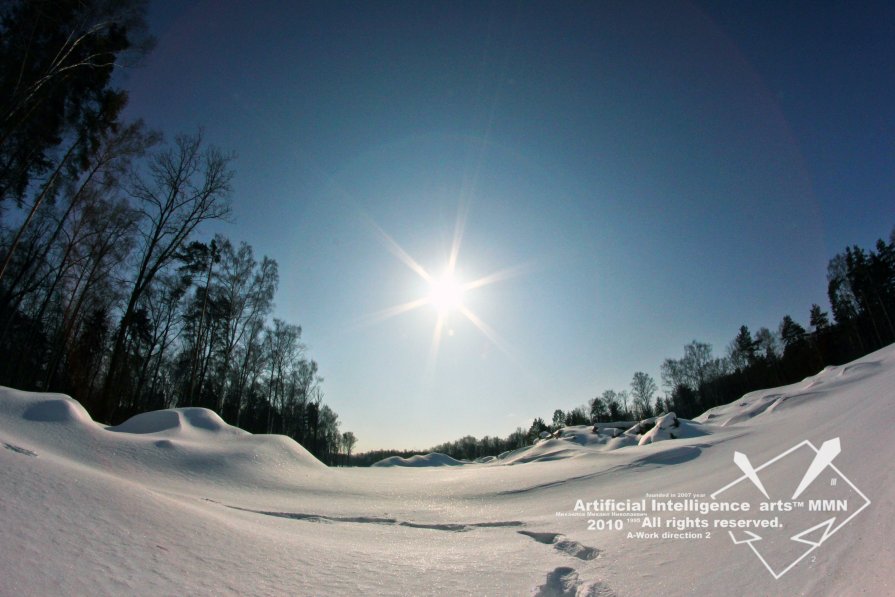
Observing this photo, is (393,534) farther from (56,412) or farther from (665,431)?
(665,431)

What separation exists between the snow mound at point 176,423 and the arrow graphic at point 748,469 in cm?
917

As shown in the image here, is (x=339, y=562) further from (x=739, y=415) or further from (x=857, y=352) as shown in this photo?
(x=857, y=352)

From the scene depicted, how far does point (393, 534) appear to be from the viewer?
4.27 metres

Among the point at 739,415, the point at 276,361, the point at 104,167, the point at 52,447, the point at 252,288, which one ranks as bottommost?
the point at 739,415

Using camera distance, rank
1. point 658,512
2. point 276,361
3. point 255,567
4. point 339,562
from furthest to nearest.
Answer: point 276,361 → point 658,512 → point 339,562 → point 255,567

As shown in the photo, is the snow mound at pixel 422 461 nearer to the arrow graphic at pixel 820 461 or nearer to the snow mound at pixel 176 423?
the snow mound at pixel 176 423

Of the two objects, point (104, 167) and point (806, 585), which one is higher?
point (104, 167)

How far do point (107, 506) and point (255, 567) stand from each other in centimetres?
117

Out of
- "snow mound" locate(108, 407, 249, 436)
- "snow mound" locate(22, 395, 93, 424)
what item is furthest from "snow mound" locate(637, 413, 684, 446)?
"snow mound" locate(22, 395, 93, 424)

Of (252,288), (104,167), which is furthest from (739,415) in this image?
(104,167)

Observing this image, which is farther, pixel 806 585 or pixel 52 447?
pixel 52 447

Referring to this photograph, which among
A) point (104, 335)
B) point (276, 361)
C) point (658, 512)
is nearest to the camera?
point (658, 512)

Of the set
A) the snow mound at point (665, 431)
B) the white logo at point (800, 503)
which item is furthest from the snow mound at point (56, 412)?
the snow mound at point (665, 431)

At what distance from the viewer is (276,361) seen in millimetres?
27766
